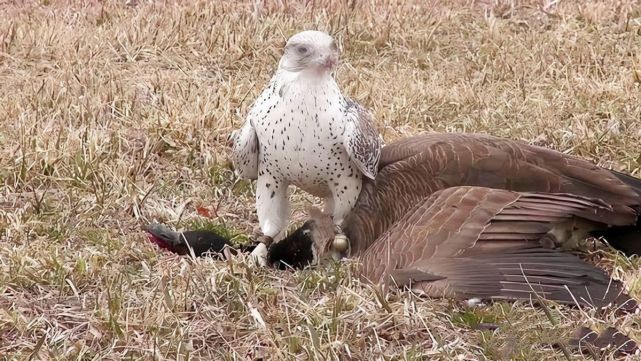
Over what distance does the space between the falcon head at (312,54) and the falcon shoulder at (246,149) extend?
1.05ft

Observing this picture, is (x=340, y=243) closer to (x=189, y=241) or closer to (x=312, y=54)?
(x=189, y=241)

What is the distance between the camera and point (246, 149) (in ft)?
15.7

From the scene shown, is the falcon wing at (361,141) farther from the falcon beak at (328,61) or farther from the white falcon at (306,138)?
the falcon beak at (328,61)

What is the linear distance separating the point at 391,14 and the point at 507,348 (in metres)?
4.50

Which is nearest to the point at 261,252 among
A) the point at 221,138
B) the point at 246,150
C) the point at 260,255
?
the point at 260,255

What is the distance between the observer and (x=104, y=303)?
4.11 meters

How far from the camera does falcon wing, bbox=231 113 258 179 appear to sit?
4.77 meters

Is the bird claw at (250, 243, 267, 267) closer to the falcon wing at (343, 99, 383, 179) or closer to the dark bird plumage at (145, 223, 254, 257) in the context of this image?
the dark bird plumage at (145, 223, 254, 257)

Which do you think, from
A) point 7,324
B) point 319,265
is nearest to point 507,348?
point 319,265

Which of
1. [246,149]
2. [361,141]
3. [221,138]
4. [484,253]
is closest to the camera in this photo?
[484,253]

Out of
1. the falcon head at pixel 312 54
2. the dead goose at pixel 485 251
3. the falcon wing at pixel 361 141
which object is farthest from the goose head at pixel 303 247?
the falcon head at pixel 312 54

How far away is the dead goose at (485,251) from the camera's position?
13.5ft

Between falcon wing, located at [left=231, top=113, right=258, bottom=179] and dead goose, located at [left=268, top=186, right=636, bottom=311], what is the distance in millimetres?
373

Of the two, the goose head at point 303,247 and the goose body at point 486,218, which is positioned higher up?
the goose body at point 486,218
